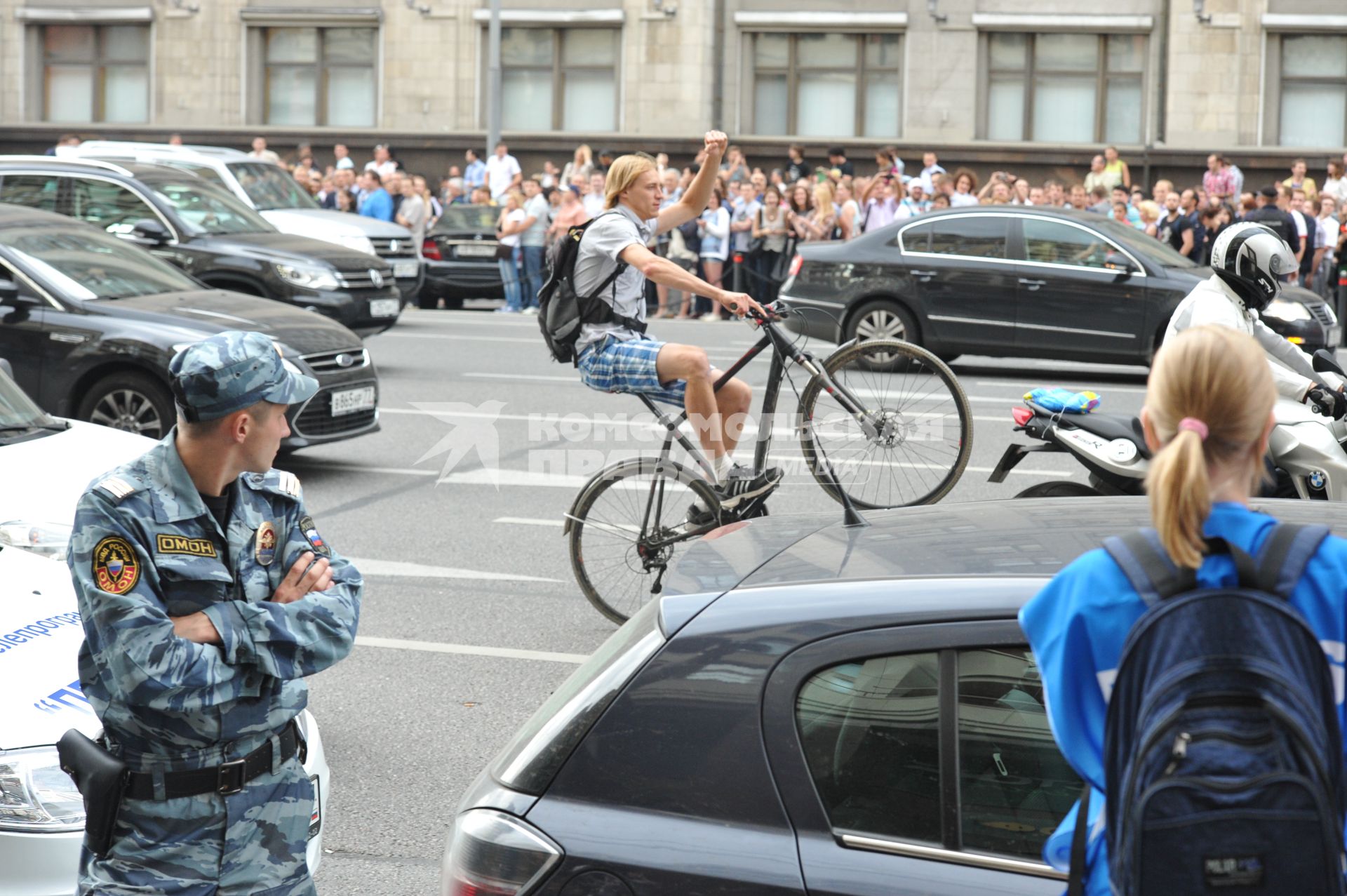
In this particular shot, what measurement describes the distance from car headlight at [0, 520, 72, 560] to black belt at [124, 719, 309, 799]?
328 centimetres

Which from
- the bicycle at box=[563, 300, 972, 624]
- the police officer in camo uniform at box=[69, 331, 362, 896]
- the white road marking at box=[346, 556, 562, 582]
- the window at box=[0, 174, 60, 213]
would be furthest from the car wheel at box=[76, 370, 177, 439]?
the police officer in camo uniform at box=[69, 331, 362, 896]

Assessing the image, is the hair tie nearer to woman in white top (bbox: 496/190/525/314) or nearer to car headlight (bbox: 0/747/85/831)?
car headlight (bbox: 0/747/85/831)

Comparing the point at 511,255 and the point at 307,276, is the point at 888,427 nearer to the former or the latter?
the point at 307,276

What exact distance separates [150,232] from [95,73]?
2371 centimetres

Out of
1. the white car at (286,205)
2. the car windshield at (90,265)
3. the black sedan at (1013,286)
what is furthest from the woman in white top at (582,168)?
the car windshield at (90,265)

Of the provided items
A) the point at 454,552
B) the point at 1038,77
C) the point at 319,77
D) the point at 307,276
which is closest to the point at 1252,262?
the point at 454,552

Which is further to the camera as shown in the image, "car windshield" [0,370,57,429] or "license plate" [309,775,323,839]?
"car windshield" [0,370,57,429]

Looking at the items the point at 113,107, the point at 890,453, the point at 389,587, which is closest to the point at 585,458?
the point at 389,587

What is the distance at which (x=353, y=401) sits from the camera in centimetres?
1075

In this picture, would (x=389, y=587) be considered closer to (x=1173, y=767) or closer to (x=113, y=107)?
(x=1173, y=767)

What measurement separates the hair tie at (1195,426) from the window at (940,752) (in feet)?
2.26

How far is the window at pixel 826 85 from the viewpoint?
32156 millimetres

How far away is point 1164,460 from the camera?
2.15 m

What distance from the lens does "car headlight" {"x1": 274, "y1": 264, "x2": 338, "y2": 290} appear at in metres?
14.5
